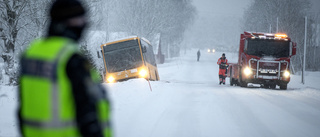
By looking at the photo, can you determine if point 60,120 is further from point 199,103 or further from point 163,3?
point 163,3

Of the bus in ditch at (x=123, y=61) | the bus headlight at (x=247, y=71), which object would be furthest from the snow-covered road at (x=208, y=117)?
the bus in ditch at (x=123, y=61)

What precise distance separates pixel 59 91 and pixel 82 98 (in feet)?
0.50

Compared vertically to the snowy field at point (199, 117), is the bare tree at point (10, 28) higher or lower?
higher

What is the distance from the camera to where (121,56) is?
53.1 ft

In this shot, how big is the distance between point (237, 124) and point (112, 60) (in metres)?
10.7

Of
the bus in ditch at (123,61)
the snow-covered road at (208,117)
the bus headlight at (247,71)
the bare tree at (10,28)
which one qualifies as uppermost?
the bare tree at (10,28)

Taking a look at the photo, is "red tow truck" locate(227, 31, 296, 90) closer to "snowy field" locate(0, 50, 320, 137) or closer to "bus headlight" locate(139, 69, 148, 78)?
"bus headlight" locate(139, 69, 148, 78)

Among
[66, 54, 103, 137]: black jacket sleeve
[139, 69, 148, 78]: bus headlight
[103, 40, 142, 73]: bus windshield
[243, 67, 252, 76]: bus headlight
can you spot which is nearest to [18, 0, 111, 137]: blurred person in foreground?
[66, 54, 103, 137]: black jacket sleeve

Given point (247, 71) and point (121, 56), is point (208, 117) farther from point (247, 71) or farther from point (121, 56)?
point (121, 56)

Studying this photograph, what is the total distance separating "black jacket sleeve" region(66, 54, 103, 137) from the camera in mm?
1876

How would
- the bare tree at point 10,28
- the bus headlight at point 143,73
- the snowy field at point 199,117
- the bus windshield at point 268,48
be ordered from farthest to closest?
the bus headlight at point 143,73 → the bus windshield at point 268,48 → the bare tree at point 10,28 → the snowy field at point 199,117

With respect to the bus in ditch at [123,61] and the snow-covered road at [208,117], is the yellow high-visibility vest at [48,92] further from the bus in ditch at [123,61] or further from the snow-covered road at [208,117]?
the bus in ditch at [123,61]

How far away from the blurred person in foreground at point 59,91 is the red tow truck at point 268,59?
565 inches

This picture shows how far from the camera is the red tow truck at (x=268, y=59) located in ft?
49.9
